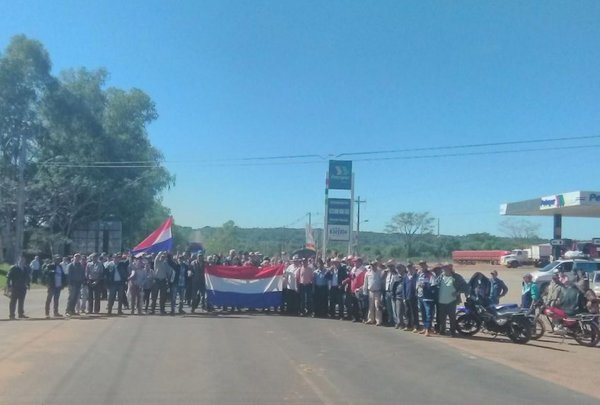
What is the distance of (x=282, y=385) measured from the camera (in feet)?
32.8

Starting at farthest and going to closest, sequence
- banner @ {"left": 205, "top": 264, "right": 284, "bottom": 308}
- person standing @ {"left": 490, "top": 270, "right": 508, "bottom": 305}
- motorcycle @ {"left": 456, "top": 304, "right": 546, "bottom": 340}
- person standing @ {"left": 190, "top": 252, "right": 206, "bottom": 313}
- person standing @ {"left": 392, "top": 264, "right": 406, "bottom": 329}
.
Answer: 1. banner @ {"left": 205, "top": 264, "right": 284, "bottom": 308}
2. person standing @ {"left": 190, "top": 252, "right": 206, "bottom": 313}
3. person standing @ {"left": 392, "top": 264, "right": 406, "bottom": 329}
4. person standing @ {"left": 490, "top": 270, "right": 508, "bottom": 305}
5. motorcycle @ {"left": 456, "top": 304, "right": 546, "bottom": 340}

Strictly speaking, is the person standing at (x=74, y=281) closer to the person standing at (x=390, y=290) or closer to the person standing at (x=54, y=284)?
the person standing at (x=54, y=284)

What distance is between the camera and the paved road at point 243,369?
9.32m

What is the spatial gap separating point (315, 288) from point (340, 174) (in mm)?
9772

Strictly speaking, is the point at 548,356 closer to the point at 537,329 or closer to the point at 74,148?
the point at 537,329

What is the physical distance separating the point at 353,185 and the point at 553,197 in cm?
2477

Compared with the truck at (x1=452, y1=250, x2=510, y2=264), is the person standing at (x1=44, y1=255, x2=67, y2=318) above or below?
below

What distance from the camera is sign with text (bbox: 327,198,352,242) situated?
1213 inches

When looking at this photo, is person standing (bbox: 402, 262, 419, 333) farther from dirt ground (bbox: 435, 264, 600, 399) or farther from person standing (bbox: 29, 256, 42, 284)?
person standing (bbox: 29, 256, 42, 284)

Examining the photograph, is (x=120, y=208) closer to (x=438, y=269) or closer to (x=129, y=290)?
(x=129, y=290)

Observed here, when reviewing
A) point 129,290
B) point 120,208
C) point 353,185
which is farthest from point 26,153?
point 129,290

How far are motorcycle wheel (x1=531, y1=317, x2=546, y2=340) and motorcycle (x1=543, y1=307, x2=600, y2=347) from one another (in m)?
0.42

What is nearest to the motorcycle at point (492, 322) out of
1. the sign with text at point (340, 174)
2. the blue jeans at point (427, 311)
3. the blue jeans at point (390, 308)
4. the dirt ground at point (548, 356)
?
the dirt ground at point (548, 356)

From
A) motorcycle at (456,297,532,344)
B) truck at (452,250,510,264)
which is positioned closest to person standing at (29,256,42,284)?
motorcycle at (456,297,532,344)
